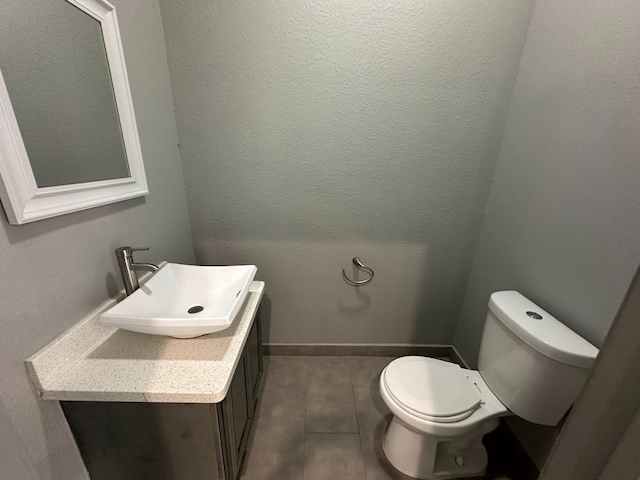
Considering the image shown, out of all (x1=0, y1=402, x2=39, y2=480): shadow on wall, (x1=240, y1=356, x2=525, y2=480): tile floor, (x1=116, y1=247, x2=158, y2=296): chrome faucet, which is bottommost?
(x1=240, y1=356, x2=525, y2=480): tile floor

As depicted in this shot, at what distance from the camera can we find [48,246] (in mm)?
741

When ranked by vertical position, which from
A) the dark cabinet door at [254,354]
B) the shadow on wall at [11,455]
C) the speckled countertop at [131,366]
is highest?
the speckled countertop at [131,366]

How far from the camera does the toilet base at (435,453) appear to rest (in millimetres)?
1165

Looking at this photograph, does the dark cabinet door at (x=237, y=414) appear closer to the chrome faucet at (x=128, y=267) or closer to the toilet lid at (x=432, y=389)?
the chrome faucet at (x=128, y=267)

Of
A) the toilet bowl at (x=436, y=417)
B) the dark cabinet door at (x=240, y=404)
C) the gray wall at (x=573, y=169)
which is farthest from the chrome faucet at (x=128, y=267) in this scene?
the gray wall at (x=573, y=169)

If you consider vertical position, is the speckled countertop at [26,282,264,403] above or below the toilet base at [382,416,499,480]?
above

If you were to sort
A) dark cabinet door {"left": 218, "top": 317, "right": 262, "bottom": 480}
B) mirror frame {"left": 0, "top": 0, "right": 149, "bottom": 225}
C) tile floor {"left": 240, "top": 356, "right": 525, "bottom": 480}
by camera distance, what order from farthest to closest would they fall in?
tile floor {"left": 240, "top": 356, "right": 525, "bottom": 480} → dark cabinet door {"left": 218, "top": 317, "right": 262, "bottom": 480} → mirror frame {"left": 0, "top": 0, "right": 149, "bottom": 225}

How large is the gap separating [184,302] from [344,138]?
3.68 ft

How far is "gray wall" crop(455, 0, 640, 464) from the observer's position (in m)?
0.85

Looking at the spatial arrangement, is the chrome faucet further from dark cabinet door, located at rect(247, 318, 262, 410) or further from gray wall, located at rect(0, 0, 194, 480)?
dark cabinet door, located at rect(247, 318, 262, 410)

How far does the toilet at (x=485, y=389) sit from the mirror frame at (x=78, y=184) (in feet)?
4.42

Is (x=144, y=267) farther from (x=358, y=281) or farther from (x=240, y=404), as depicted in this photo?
(x=358, y=281)

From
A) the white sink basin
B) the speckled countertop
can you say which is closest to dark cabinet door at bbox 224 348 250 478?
the speckled countertop

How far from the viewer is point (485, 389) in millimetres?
1186
